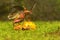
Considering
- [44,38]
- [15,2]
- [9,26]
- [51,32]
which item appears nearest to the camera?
[44,38]

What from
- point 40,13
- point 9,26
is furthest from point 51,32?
point 40,13

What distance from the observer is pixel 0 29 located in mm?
7184

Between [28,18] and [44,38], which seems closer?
[44,38]

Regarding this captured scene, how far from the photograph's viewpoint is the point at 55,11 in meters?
9.32

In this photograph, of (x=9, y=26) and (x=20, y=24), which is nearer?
(x=20, y=24)

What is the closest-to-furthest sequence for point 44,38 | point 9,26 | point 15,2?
point 44,38 < point 9,26 < point 15,2

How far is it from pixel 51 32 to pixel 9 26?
164cm

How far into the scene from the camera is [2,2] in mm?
9383

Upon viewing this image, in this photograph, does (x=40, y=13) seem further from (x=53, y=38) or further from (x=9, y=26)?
(x=53, y=38)

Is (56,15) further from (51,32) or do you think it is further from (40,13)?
(51,32)

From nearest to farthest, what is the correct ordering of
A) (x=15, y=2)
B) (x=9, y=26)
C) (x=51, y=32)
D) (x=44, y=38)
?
1. (x=44, y=38)
2. (x=51, y=32)
3. (x=9, y=26)
4. (x=15, y=2)

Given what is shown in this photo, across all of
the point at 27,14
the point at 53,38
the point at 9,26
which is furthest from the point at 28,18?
the point at 53,38

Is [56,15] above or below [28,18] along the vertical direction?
below

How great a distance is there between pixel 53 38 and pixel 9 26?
6.70ft
